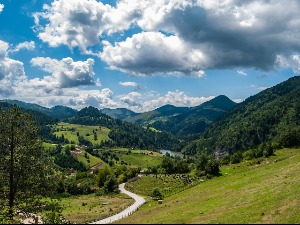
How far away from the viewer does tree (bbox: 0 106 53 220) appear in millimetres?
40281

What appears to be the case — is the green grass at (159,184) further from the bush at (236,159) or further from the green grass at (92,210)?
the bush at (236,159)

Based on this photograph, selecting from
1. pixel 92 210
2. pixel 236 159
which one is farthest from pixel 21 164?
pixel 236 159

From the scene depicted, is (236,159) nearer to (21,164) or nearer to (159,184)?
(159,184)

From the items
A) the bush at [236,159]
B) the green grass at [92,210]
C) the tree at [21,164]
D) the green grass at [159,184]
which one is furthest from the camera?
the bush at [236,159]

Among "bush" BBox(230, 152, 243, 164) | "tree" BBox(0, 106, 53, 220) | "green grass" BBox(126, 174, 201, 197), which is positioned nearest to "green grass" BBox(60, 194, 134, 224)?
"green grass" BBox(126, 174, 201, 197)

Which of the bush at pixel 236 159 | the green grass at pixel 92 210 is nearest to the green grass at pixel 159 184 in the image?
the green grass at pixel 92 210

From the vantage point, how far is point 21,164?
4069cm

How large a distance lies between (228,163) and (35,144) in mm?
118282

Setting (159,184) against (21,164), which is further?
(159,184)

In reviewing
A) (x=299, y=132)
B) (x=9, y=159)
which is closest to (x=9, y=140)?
(x=9, y=159)

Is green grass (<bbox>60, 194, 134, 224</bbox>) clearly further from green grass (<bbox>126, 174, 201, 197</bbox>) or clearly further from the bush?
the bush

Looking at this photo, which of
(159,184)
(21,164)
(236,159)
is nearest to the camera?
(21,164)

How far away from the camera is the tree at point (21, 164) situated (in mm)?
40281

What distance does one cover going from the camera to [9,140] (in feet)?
133
